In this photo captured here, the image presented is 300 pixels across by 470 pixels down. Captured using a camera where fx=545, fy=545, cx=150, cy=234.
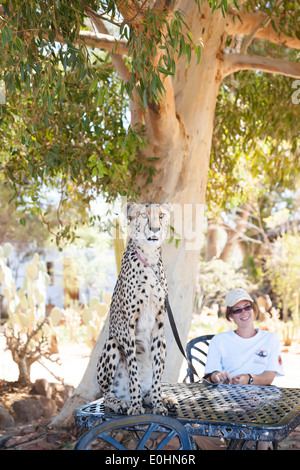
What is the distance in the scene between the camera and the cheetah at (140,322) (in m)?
2.53

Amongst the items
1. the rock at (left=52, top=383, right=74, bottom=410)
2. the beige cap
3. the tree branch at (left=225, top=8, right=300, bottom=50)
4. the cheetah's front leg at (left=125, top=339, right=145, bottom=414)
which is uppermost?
the tree branch at (left=225, top=8, right=300, bottom=50)

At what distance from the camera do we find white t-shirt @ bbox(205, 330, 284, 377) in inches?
125

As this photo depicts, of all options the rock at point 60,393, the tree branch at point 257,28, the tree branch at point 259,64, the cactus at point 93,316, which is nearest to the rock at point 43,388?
the rock at point 60,393

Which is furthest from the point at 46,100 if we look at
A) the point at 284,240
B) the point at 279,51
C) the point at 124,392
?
the point at 284,240

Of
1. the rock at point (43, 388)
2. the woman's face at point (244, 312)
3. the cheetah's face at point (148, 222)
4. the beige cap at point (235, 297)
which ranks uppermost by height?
the cheetah's face at point (148, 222)

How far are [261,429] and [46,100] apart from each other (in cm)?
231

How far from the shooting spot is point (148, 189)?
4.84 m

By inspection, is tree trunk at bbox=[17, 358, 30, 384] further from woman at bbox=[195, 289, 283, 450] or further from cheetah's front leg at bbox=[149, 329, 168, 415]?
cheetah's front leg at bbox=[149, 329, 168, 415]

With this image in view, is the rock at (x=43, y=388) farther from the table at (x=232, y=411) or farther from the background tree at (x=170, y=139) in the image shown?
the table at (x=232, y=411)

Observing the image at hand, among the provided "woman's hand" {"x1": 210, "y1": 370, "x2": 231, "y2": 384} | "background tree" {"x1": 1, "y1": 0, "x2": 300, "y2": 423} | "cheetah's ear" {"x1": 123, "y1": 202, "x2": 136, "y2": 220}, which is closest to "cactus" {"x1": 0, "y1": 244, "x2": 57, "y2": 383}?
"background tree" {"x1": 1, "y1": 0, "x2": 300, "y2": 423}

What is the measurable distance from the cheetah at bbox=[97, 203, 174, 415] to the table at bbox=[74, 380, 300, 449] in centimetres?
13

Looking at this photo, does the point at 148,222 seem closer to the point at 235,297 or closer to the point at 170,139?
the point at 235,297

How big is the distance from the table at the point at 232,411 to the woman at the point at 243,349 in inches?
9.7

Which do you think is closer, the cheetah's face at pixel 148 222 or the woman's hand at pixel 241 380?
the cheetah's face at pixel 148 222
